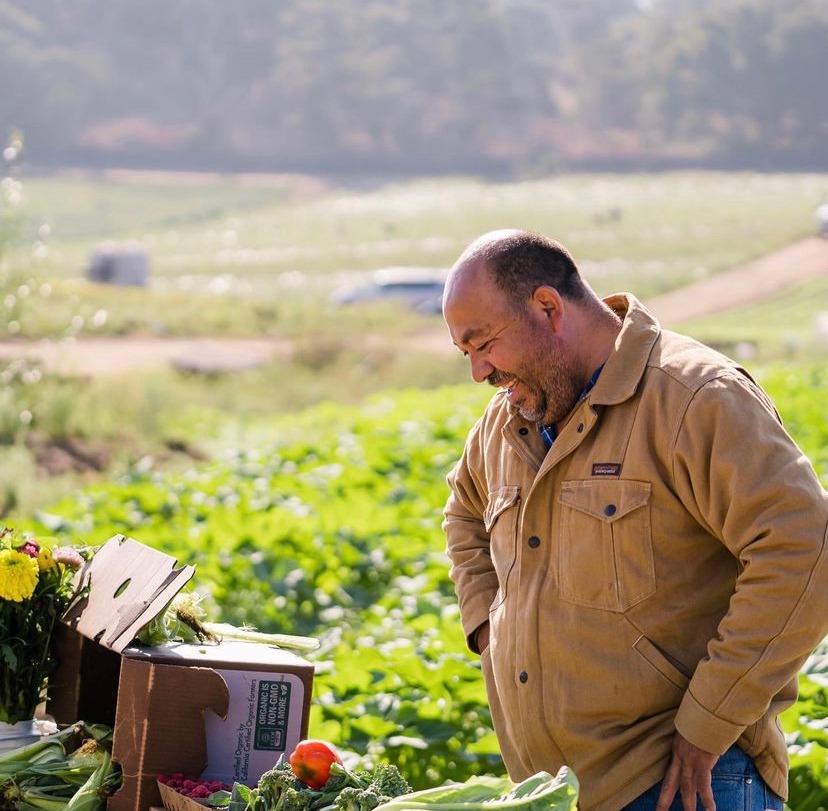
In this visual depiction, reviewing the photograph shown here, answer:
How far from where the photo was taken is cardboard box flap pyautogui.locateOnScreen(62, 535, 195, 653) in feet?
10.7

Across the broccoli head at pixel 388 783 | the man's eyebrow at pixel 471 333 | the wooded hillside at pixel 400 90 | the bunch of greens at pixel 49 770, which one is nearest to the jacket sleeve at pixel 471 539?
the man's eyebrow at pixel 471 333

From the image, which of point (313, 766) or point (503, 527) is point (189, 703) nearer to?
point (313, 766)

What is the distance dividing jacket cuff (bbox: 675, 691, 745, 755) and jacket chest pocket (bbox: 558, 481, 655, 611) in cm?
24

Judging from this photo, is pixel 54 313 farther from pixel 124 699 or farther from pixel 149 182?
pixel 149 182

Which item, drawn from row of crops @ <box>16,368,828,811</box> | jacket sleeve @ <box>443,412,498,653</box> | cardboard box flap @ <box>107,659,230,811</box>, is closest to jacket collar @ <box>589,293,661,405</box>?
jacket sleeve @ <box>443,412,498,653</box>

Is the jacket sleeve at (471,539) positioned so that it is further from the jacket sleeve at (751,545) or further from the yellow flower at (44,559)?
the yellow flower at (44,559)

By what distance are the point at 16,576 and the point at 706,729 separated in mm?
1864

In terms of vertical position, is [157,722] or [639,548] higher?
[639,548]

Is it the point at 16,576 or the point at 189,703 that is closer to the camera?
the point at 189,703

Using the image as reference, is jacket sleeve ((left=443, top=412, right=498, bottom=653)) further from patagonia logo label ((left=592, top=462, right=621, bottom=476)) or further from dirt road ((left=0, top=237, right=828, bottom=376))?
dirt road ((left=0, top=237, right=828, bottom=376))

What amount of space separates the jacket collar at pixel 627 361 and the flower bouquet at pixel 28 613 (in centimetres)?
167

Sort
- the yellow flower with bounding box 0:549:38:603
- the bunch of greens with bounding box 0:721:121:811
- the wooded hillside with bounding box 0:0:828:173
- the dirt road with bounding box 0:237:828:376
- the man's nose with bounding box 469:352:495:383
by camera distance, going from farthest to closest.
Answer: the wooded hillside with bounding box 0:0:828:173 < the dirt road with bounding box 0:237:828:376 < the yellow flower with bounding box 0:549:38:603 < the bunch of greens with bounding box 0:721:121:811 < the man's nose with bounding box 469:352:495:383

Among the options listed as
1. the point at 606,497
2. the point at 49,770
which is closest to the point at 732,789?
the point at 606,497

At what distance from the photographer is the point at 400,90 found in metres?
106
